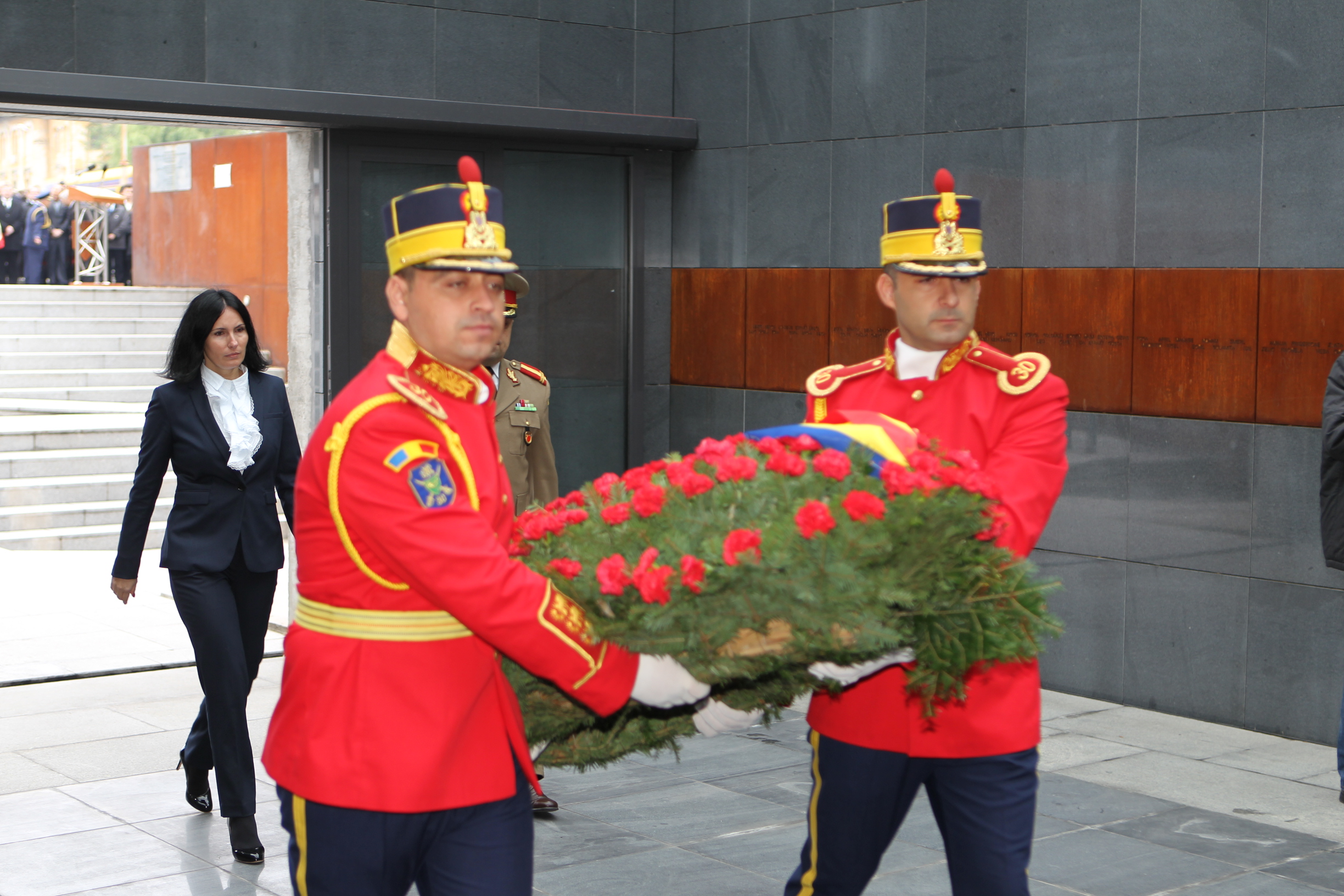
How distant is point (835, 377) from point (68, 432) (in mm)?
12425

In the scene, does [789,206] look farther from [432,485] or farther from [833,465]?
[432,485]

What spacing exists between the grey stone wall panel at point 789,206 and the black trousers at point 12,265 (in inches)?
800

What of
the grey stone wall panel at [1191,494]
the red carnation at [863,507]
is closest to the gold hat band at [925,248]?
the red carnation at [863,507]

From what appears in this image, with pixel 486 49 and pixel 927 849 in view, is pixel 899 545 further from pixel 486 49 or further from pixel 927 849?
pixel 486 49

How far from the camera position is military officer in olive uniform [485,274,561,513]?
5.81 m

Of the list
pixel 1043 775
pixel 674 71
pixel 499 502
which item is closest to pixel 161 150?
pixel 674 71

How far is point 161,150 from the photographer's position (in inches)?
873

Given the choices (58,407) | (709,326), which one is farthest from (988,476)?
A: (58,407)

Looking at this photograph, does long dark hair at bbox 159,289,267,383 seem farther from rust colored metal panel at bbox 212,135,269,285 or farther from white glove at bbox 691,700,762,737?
rust colored metal panel at bbox 212,135,269,285

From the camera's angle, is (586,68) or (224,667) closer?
(224,667)

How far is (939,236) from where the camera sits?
373 cm

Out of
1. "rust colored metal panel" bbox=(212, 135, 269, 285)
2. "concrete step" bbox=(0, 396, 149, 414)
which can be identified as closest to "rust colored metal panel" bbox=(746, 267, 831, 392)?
"concrete step" bbox=(0, 396, 149, 414)

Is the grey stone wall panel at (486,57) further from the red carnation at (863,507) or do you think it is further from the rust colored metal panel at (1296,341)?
the red carnation at (863,507)

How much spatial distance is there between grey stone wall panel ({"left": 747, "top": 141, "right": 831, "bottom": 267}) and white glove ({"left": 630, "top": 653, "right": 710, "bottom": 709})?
6327 millimetres
